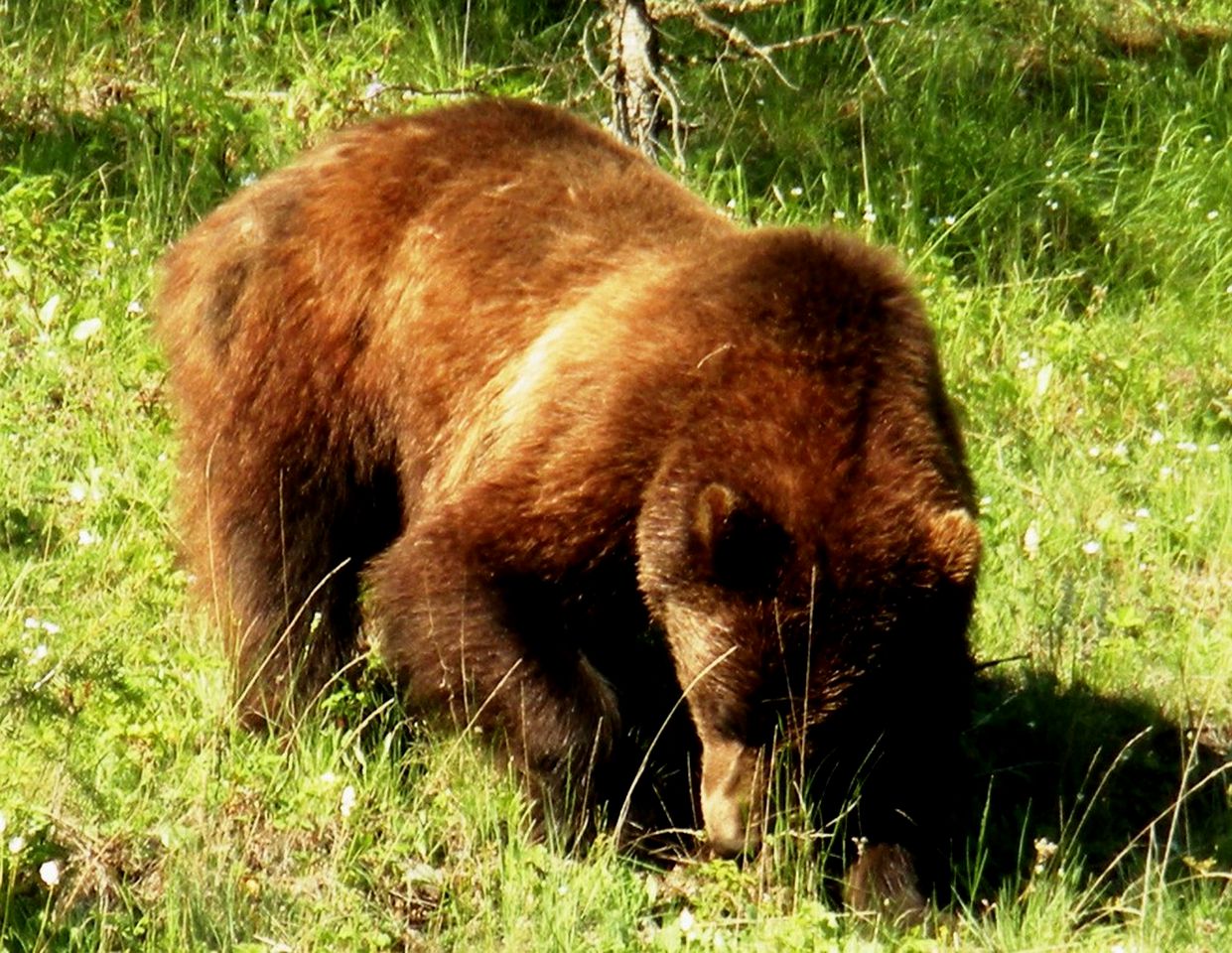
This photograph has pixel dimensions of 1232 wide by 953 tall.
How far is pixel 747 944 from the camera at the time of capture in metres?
4.75

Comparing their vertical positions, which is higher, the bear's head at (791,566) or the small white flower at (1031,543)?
the bear's head at (791,566)

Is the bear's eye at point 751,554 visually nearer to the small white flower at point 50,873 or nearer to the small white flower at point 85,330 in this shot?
the small white flower at point 50,873

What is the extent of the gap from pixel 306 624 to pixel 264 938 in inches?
63.3

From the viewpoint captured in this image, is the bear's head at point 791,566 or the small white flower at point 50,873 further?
the bear's head at point 791,566

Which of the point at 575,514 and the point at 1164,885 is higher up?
the point at 575,514

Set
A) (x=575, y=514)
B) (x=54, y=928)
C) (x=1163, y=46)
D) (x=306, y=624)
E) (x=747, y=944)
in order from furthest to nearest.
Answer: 1. (x=1163, y=46)
2. (x=306, y=624)
3. (x=575, y=514)
4. (x=747, y=944)
5. (x=54, y=928)

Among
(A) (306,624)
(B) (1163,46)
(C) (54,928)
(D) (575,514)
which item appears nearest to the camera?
(C) (54,928)

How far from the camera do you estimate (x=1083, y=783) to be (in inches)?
229

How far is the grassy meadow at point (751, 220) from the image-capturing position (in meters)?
4.89

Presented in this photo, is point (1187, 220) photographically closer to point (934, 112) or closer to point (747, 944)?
point (934, 112)

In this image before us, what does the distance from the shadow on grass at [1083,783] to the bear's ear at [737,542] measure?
1.01 m

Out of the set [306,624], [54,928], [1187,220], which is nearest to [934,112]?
[1187,220]

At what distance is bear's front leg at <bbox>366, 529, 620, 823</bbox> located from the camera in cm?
524

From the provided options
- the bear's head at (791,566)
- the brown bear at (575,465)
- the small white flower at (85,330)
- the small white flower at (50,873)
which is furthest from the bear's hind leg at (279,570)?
the small white flower at (85,330)
